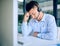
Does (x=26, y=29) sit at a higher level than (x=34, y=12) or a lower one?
lower

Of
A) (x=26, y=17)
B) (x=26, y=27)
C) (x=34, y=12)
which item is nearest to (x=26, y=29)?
(x=26, y=27)

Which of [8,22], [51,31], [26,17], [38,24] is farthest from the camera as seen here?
[8,22]

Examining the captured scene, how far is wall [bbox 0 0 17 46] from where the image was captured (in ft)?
14.5

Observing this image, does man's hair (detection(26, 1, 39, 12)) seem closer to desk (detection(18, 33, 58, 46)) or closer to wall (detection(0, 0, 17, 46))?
wall (detection(0, 0, 17, 46))

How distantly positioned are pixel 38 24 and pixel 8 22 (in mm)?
1205

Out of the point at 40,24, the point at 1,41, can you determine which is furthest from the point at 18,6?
the point at 1,41

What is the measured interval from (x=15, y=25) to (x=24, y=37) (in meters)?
0.45

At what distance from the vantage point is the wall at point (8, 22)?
14.5ft

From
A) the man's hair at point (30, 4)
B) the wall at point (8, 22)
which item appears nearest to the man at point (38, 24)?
the man's hair at point (30, 4)

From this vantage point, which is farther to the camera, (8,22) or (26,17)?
(8,22)

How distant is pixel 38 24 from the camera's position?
155 inches

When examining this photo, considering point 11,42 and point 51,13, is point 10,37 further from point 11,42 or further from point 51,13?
point 51,13

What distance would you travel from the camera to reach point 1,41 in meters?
5.38

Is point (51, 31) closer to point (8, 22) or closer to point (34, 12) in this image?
point (34, 12)
